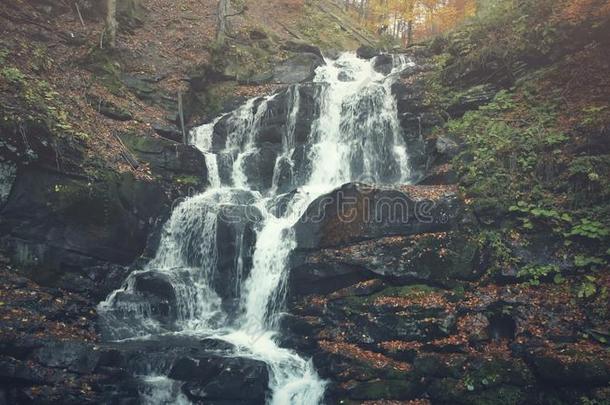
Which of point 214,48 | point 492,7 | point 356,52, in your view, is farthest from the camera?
point 356,52

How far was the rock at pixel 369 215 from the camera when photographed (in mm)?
12305

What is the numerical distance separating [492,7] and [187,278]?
15.5 metres

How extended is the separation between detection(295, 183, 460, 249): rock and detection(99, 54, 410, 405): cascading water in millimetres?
953

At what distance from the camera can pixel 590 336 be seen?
918 centimetres

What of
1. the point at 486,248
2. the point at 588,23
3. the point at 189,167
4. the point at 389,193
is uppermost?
the point at 588,23

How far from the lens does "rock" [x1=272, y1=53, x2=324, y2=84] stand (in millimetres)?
22558

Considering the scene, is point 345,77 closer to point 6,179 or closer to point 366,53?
point 366,53

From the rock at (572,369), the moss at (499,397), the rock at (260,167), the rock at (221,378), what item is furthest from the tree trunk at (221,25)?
the rock at (572,369)

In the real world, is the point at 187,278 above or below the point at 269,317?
above

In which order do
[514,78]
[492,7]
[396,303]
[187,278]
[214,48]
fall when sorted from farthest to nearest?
[214,48], [492,7], [514,78], [187,278], [396,303]

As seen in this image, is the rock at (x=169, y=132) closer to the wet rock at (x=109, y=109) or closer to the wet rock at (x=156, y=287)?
the wet rock at (x=109, y=109)

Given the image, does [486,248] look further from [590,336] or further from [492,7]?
[492,7]

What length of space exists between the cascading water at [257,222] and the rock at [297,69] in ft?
10.1

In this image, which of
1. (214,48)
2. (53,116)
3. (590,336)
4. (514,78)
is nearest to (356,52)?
(214,48)
